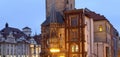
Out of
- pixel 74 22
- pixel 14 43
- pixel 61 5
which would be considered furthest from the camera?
pixel 14 43

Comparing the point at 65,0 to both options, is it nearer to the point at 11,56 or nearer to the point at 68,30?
the point at 68,30

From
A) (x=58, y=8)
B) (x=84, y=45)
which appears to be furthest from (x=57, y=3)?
(x=84, y=45)

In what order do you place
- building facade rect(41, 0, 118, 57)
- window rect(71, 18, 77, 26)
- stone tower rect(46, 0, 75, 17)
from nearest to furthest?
building facade rect(41, 0, 118, 57) < window rect(71, 18, 77, 26) < stone tower rect(46, 0, 75, 17)

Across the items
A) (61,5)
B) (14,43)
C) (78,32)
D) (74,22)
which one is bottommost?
(14,43)

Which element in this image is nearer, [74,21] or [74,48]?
[74,48]

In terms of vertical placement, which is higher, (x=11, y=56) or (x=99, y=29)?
(x=99, y=29)

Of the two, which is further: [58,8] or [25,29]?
[25,29]

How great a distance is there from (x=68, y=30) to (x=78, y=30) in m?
1.83

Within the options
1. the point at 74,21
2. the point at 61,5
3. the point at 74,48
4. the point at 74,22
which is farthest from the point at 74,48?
the point at 61,5

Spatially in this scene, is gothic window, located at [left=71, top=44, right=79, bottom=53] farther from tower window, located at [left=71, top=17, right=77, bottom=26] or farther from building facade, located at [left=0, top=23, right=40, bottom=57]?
building facade, located at [left=0, top=23, right=40, bottom=57]

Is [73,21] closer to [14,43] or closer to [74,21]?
[74,21]

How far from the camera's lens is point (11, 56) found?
352 ft

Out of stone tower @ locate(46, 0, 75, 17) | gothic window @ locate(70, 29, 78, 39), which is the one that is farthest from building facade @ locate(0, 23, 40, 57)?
gothic window @ locate(70, 29, 78, 39)

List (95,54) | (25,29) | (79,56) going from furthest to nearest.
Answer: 1. (25,29)
2. (95,54)
3. (79,56)
